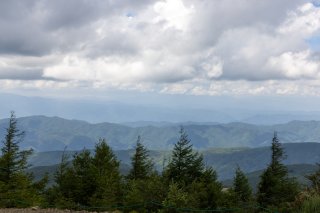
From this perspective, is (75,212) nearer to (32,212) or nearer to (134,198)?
(32,212)

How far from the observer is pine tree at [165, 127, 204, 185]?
36000 millimetres

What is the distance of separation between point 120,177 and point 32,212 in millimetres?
26232

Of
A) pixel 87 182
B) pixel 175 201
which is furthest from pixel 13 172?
pixel 175 201

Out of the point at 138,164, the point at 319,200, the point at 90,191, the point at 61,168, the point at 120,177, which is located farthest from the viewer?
the point at 138,164

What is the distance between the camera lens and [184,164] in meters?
36.5

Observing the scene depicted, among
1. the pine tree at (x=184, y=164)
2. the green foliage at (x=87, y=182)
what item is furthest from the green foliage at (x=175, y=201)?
the pine tree at (x=184, y=164)

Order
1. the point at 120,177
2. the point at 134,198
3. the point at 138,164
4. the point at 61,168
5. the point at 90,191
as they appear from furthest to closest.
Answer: the point at 138,164
the point at 61,168
the point at 120,177
the point at 90,191
the point at 134,198

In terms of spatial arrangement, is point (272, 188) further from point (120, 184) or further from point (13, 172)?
point (13, 172)

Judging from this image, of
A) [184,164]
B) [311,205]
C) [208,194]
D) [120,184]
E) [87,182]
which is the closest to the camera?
[311,205]

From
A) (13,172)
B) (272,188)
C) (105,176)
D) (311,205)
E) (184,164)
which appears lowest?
(272,188)

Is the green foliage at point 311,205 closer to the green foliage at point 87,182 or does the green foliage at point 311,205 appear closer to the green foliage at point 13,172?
the green foliage at point 87,182

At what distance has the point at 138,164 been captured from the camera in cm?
5312

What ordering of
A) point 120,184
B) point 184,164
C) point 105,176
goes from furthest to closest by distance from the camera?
point 120,184 < point 184,164 < point 105,176

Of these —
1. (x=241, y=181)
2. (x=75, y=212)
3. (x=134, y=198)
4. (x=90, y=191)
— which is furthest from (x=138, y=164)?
(x=75, y=212)
